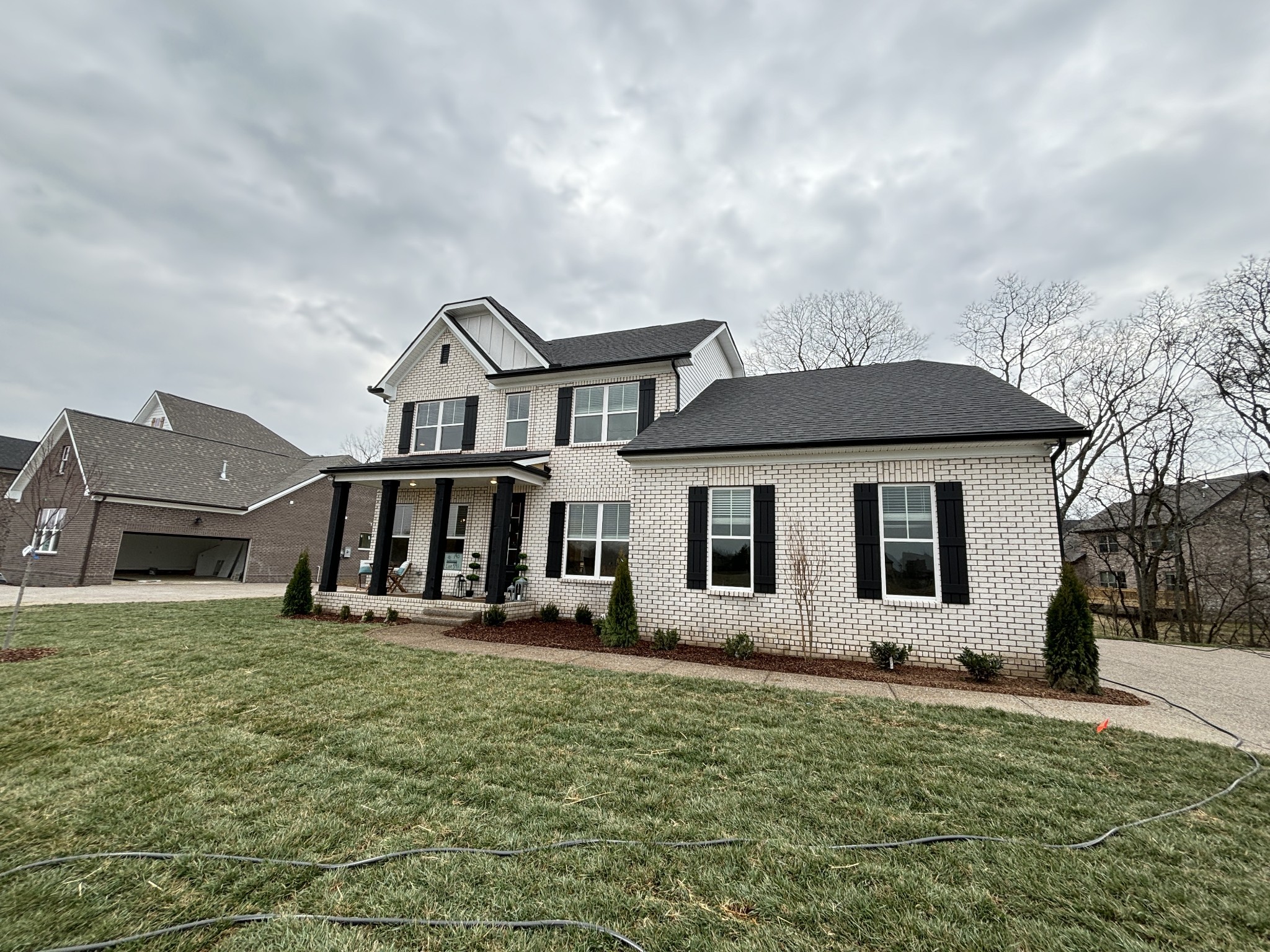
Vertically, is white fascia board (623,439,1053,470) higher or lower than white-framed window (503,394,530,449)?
lower

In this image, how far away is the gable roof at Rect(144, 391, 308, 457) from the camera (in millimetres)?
27484

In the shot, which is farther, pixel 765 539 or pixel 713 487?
pixel 713 487

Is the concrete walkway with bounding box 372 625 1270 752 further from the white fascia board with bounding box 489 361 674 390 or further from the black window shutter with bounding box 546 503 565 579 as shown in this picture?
the white fascia board with bounding box 489 361 674 390

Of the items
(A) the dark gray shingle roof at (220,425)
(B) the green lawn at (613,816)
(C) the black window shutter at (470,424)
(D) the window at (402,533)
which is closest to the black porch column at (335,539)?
(D) the window at (402,533)

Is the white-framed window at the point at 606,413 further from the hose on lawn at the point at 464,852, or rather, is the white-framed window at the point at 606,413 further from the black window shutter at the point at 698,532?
the hose on lawn at the point at 464,852

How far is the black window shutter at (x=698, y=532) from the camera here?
9703mm

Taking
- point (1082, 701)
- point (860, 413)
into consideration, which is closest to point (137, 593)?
point (860, 413)

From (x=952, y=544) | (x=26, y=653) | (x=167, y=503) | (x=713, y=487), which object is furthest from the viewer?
(x=167, y=503)

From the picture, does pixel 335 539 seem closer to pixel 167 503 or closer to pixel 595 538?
pixel 595 538

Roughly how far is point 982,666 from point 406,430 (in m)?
15.4

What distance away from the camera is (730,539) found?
9.70 metres

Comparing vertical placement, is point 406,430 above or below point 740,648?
above

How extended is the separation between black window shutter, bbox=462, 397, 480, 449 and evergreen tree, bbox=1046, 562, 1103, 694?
1337cm

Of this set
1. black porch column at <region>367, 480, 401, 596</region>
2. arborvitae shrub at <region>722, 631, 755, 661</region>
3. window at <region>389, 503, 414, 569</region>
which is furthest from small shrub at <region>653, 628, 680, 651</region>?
window at <region>389, 503, 414, 569</region>
